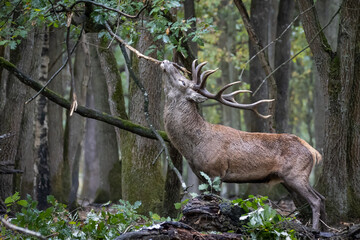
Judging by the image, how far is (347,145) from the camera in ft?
29.0

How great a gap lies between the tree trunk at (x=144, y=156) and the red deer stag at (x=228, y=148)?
1.28 meters

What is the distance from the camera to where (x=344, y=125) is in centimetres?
877

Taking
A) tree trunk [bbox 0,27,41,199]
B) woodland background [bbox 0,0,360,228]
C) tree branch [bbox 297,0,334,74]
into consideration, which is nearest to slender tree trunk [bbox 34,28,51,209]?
woodland background [bbox 0,0,360,228]

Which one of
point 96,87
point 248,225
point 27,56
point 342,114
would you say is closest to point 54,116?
point 96,87

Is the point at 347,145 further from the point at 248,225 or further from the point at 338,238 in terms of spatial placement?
the point at 248,225

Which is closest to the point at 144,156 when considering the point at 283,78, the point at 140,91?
the point at 140,91

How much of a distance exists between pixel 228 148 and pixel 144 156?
6.75 ft

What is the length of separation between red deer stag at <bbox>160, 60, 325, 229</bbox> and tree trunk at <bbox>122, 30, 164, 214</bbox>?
4.20 feet

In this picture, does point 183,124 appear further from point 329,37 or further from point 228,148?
point 329,37

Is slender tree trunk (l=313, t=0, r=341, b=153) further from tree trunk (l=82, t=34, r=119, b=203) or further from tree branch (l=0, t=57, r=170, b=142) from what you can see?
tree branch (l=0, t=57, r=170, b=142)

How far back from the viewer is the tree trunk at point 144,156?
959 cm

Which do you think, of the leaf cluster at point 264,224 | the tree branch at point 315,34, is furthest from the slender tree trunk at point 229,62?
the leaf cluster at point 264,224

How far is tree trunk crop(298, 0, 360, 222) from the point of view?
874 cm

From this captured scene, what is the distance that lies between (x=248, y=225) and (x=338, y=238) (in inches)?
40.6
